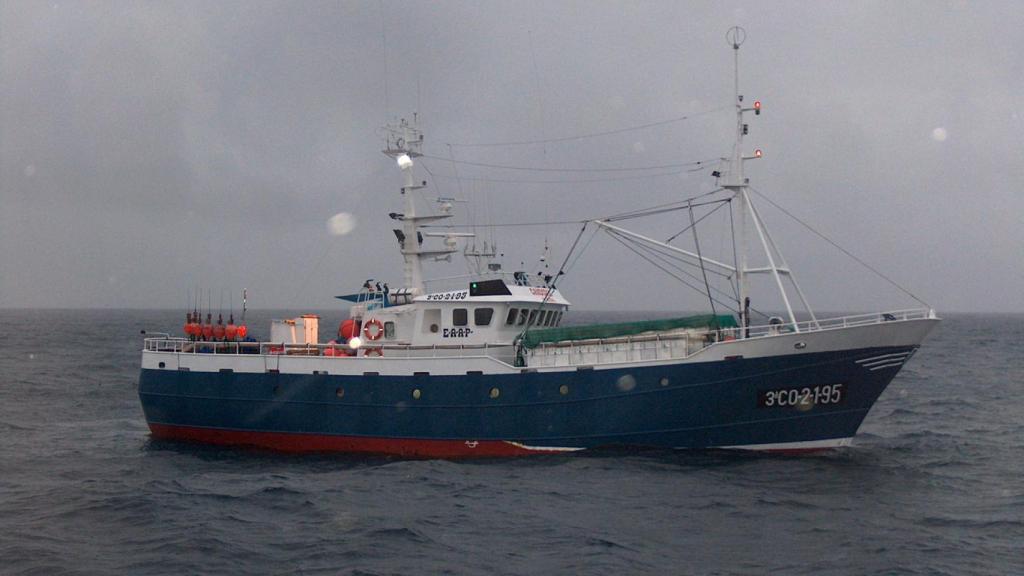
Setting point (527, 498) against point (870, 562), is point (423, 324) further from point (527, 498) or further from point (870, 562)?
point (870, 562)

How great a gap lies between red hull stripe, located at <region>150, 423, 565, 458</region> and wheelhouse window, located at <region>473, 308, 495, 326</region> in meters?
3.49

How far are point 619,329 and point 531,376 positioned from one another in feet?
8.80

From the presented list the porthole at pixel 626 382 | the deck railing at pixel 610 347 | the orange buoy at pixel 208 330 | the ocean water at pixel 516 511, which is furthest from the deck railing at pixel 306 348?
the porthole at pixel 626 382

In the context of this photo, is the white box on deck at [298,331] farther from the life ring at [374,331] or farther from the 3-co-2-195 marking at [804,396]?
the 3-co-2-195 marking at [804,396]

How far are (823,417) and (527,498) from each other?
27.6 feet

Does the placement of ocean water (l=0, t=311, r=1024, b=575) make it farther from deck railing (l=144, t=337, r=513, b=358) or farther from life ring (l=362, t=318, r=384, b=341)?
life ring (l=362, t=318, r=384, b=341)

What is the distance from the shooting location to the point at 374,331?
25516mm

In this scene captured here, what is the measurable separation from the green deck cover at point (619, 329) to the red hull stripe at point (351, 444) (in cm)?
290

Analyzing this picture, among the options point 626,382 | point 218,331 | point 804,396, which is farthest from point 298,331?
point 804,396

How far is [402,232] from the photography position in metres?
27.2

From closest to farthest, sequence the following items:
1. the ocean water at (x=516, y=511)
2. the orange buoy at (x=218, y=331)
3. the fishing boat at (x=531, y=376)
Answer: the ocean water at (x=516, y=511) → the fishing boat at (x=531, y=376) → the orange buoy at (x=218, y=331)

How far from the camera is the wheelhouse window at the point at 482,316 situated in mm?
24578

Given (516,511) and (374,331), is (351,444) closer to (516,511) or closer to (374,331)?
(374,331)

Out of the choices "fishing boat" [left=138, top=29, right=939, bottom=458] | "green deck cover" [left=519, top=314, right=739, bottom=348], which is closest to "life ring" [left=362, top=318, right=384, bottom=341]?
"fishing boat" [left=138, top=29, right=939, bottom=458]
